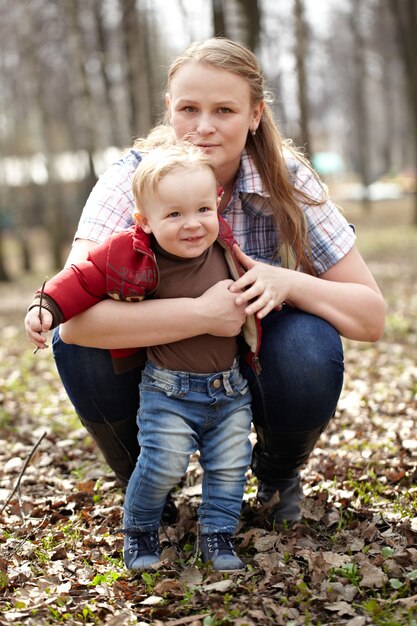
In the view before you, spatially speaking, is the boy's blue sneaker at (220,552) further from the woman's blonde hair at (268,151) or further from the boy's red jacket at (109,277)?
the woman's blonde hair at (268,151)

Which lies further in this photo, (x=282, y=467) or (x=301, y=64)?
(x=301, y=64)

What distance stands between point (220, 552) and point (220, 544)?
31 mm

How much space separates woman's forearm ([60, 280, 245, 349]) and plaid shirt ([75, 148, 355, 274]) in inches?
15.0

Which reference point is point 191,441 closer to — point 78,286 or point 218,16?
point 78,286

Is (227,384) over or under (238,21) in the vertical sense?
under

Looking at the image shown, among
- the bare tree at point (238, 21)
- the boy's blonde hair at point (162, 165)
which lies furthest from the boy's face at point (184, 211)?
the bare tree at point (238, 21)

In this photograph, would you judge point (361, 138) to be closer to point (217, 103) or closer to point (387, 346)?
point (387, 346)

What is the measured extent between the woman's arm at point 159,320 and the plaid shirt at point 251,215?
0.38m

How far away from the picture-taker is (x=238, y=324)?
8.93 feet

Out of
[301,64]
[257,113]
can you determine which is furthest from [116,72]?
[257,113]

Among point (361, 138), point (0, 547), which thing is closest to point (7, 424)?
point (0, 547)

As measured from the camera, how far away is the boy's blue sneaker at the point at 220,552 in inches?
104

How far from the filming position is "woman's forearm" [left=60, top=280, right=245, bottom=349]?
264 centimetres

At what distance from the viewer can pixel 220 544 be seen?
106 inches
